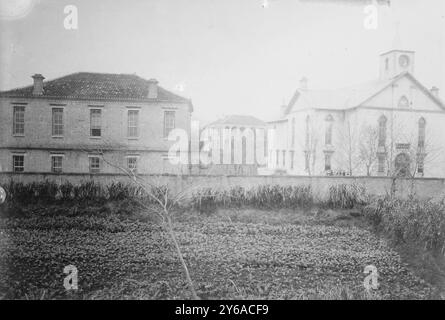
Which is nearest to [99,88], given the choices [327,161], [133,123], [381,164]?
[133,123]

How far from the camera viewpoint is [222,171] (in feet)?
16.6

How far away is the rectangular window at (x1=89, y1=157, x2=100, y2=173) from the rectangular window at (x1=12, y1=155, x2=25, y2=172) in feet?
2.79

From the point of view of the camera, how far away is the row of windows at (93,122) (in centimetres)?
447

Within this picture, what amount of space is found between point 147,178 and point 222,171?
112 centimetres

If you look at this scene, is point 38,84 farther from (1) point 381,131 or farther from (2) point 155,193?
(1) point 381,131

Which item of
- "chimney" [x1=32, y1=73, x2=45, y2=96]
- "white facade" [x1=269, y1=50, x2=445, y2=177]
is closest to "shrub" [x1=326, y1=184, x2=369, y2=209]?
"white facade" [x1=269, y1=50, x2=445, y2=177]

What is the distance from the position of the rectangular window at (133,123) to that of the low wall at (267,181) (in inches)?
25.0

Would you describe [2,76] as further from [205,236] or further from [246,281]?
[246,281]

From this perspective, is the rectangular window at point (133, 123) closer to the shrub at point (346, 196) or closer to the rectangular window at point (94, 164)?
the rectangular window at point (94, 164)

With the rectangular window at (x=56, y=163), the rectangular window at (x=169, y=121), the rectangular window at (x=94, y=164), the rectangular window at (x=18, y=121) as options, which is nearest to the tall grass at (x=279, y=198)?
the rectangular window at (x=169, y=121)

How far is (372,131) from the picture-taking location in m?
5.56

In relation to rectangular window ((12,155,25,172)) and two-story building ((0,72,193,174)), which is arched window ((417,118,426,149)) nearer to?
two-story building ((0,72,193,174))

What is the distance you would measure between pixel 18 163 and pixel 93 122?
1.11 metres

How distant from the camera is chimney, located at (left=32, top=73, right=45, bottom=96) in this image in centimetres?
425
